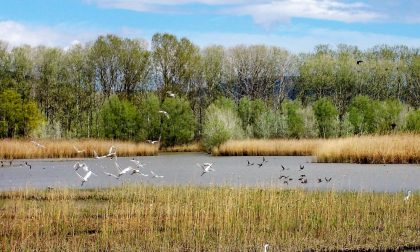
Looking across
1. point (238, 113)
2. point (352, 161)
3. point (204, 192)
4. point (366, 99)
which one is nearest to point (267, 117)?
point (238, 113)

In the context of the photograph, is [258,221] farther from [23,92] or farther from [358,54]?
[358,54]

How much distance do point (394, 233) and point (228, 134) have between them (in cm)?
2820

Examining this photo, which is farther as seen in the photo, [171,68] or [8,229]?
[171,68]

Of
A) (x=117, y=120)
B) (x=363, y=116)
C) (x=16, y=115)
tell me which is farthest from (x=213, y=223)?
(x=363, y=116)

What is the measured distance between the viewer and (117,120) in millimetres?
43125

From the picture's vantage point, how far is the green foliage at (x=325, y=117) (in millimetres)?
45312

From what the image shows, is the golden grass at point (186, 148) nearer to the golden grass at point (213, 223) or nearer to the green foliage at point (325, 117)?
the green foliage at point (325, 117)

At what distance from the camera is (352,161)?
2373cm

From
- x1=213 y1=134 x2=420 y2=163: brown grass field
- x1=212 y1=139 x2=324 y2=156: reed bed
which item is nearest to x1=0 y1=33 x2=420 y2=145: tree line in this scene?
x1=212 y1=139 x2=324 y2=156: reed bed

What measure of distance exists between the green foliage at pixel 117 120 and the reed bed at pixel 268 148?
32.4 feet

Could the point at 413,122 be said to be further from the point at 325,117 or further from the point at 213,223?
the point at 213,223

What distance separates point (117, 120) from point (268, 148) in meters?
13.2

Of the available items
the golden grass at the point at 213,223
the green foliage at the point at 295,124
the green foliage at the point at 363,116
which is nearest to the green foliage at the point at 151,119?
the green foliage at the point at 295,124

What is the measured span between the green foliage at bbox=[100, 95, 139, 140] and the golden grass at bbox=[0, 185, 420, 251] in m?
29.2
